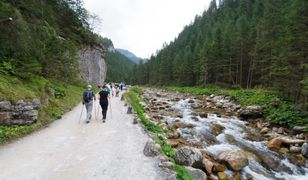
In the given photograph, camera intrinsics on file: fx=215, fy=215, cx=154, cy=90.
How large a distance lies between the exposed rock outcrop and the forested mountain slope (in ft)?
51.3

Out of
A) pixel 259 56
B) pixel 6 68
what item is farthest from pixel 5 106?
pixel 259 56

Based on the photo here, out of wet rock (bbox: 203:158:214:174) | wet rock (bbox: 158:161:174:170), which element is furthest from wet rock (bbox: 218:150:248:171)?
wet rock (bbox: 158:161:174:170)

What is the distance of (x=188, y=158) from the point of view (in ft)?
23.5

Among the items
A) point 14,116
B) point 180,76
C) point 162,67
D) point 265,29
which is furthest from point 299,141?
point 162,67

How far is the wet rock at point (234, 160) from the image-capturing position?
8083 millimetres

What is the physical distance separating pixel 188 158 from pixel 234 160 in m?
2.25

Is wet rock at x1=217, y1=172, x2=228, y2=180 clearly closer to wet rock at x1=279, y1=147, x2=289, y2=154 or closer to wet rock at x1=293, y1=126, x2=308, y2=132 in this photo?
wet rock at x1=279, y1=147, x2=289, y2=154

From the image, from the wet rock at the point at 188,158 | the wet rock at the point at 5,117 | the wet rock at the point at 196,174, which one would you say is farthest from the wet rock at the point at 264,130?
the wet rock at the point at 5,117

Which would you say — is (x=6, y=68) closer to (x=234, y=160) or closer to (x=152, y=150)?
(x=152, y=150)

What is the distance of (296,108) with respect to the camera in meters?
16.3

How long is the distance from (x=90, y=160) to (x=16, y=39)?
744cm

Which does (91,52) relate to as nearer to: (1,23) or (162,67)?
(1,23)

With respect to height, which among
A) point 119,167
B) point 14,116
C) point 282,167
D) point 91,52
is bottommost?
point 282,167

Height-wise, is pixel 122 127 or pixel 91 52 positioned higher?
pixel 91 52
